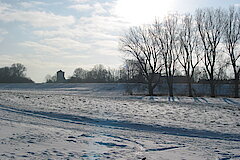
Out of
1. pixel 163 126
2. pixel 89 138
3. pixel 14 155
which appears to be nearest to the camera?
pixel 14 155

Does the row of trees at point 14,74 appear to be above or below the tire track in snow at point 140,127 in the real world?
above

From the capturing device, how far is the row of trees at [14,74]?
327 feet

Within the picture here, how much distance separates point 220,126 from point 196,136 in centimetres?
298

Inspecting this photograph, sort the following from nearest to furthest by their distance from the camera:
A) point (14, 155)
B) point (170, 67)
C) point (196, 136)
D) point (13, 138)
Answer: point (14, 155) < point (13, 138) < point (196, 136) < point (170, 67)

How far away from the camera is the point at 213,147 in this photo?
8.73 m

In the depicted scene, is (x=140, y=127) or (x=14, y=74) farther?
(x=14, y=74)

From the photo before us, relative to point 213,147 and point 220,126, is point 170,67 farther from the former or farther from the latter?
point 213,147

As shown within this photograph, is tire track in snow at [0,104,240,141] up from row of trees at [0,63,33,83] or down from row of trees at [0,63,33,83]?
down

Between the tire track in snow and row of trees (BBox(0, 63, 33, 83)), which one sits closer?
the tire track in snow

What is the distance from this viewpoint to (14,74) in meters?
115

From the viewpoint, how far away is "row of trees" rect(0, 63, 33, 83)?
327ft

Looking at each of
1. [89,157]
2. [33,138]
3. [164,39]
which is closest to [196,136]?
[89,157]

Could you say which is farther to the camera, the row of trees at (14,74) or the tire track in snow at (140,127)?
the row of trees at (14,74)

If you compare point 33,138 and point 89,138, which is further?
point 89,138
